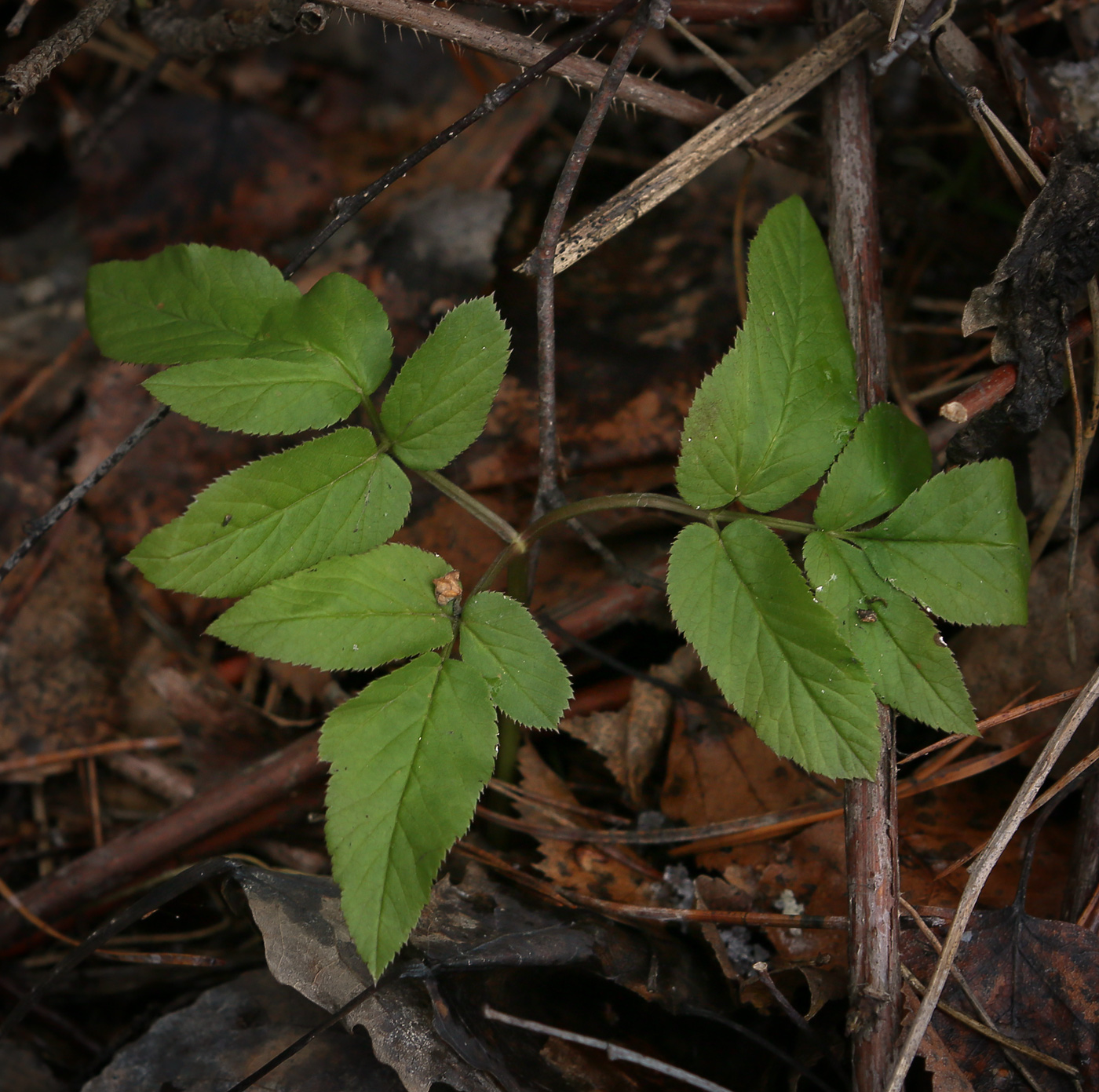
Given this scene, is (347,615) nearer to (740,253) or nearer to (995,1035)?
(995,1035)

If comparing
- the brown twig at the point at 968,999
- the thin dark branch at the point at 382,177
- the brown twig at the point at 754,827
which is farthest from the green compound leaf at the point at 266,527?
the brown twig at the point at 968,999

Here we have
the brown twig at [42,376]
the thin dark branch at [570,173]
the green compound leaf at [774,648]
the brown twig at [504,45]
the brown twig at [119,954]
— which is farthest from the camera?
the brown twig at [42,376]

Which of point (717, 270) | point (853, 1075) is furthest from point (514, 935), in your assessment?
point (717, 270)

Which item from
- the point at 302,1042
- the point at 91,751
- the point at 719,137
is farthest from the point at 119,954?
the point at 719,137

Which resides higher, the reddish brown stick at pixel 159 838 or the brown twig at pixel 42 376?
the brown twig at pixel 42 376

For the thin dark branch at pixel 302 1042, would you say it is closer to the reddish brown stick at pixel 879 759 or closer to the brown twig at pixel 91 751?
the reddish brown stick at pixel 879 759

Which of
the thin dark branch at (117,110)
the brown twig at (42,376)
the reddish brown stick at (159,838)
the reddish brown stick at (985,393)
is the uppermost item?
the thin dark branch at (117,110)
